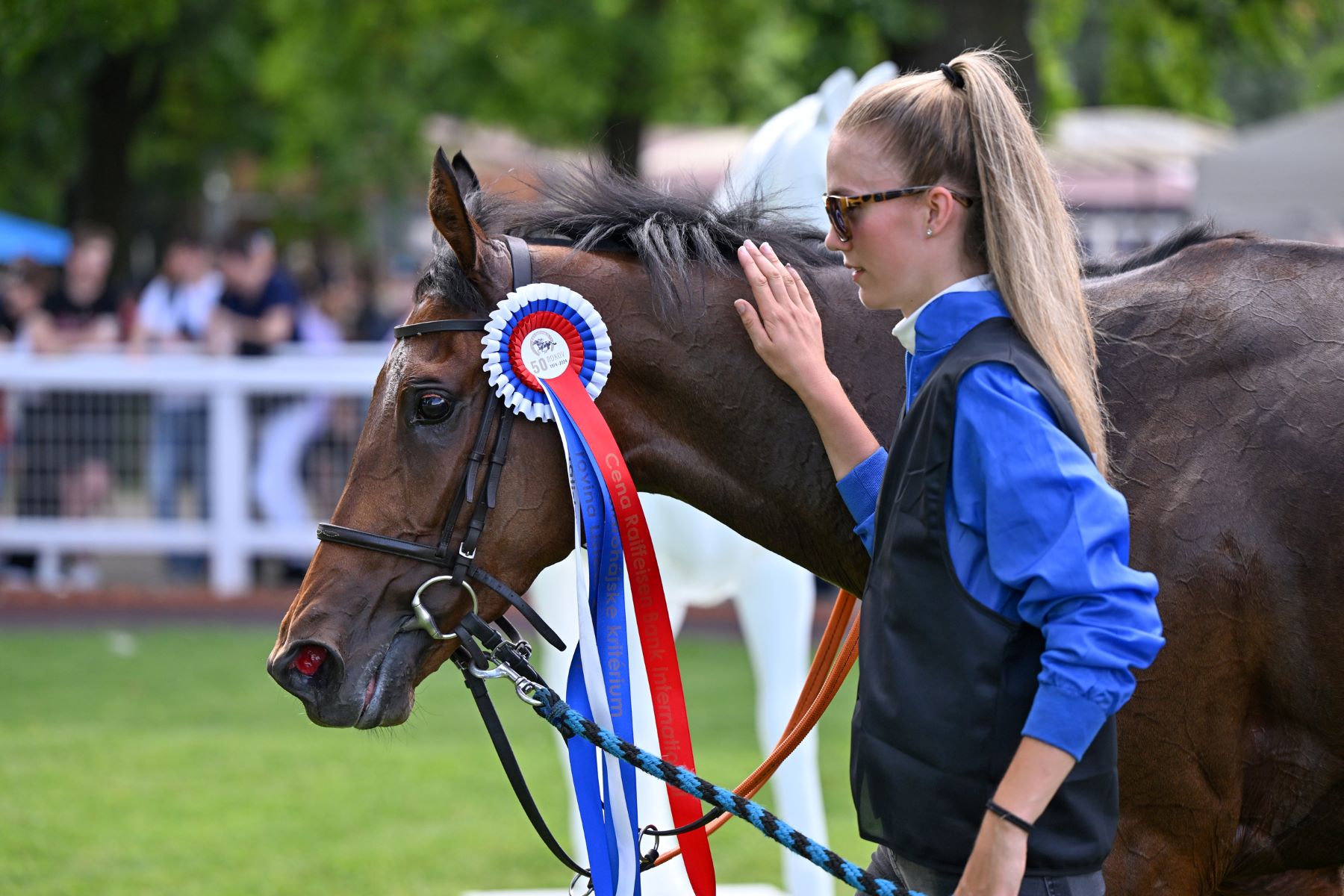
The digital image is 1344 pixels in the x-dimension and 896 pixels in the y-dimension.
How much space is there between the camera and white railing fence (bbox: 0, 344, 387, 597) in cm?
916

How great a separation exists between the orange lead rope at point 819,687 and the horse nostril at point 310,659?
759 mm

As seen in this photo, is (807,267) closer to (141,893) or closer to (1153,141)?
(141,893)

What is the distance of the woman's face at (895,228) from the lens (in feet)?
6.18

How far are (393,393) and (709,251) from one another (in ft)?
2.07

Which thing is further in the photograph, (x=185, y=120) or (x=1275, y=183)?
(x=185, y=120)

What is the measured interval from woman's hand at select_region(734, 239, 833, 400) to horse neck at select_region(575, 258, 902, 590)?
56 millimetres

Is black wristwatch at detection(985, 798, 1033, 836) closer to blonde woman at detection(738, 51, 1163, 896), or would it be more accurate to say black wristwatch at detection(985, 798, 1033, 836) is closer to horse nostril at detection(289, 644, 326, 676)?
blonde woman at detection(738, 51, 1163, 896)

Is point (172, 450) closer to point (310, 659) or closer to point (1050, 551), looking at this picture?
point (310, 659)

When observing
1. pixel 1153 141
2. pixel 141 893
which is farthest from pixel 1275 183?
pixel 141 893

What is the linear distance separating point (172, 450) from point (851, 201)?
8.28 meters

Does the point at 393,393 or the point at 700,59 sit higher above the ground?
the point at 700,59

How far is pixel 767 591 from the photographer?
167 inches

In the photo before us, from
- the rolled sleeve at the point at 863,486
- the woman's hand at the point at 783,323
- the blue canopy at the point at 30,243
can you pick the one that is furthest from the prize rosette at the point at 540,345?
the blue canopy at the point at 30,243

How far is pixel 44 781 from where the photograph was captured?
19.6ft
